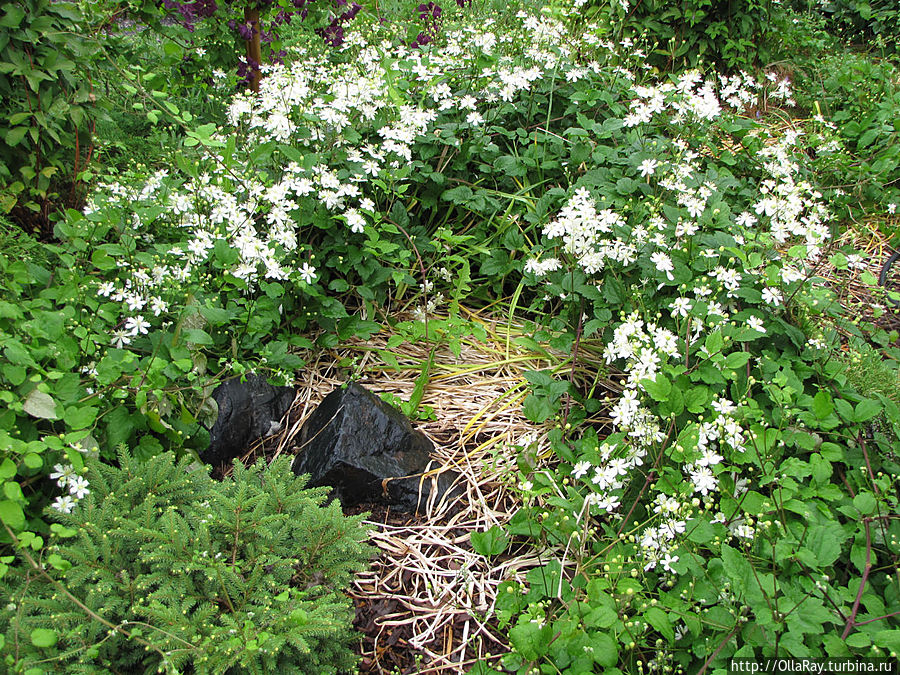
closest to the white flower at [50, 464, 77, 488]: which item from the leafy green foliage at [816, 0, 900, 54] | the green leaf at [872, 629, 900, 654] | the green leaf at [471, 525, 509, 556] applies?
the green leaf at [471, 525, 509, 556]

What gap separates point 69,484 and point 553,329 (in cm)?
175

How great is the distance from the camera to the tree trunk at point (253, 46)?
349 centimetres

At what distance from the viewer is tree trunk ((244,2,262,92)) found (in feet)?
11.4

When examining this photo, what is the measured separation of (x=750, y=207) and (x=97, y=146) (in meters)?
3.24

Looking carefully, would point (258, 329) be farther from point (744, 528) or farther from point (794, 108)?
point (794, 108)

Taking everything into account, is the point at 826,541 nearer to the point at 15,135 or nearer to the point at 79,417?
the point at 79,417

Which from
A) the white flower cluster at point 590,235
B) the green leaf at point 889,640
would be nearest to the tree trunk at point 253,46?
the white flower cluster at point 590,235

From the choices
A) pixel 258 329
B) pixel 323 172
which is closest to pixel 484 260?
pixel 323 172

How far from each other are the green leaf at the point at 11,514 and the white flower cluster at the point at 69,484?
0.15 meters

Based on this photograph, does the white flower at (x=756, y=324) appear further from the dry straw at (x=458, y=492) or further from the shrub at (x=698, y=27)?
the shrub at (x=698, y=27)

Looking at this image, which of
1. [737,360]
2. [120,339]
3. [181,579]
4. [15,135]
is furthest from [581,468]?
[15,135]

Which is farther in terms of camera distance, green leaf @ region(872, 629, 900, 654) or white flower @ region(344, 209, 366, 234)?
white flower @ region(344, 209, 366, 234)

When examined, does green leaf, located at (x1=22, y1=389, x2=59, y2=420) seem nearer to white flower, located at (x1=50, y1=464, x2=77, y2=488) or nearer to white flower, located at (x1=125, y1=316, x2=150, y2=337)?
white flower, located at (x1=50, y1=464, x2=77, y2=488)

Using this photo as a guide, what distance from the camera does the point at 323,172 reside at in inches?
94.3
